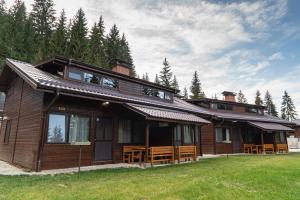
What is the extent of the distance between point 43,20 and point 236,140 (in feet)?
104

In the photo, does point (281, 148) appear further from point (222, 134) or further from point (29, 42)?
point (29, 42)

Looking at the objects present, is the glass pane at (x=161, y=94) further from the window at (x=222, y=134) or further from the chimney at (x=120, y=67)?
the window at (x=222, y=134)

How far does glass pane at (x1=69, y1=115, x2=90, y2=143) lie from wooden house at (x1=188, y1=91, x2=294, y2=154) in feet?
34.1

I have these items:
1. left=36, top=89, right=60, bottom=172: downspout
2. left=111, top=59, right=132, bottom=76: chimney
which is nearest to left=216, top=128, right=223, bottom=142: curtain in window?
left=111, top=59, right=132, bottom=76: chimney

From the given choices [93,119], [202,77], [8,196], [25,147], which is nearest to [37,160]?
[25,147]

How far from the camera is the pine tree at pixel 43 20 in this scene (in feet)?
98.6

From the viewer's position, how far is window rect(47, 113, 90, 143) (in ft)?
27.9

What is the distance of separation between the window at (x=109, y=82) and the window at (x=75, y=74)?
1.44m

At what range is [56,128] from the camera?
8625 millimetres

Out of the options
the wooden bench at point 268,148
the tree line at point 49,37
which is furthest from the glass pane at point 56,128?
the tree line at point 49,37

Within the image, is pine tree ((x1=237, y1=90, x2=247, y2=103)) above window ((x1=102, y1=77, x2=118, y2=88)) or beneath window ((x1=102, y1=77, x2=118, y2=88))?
above

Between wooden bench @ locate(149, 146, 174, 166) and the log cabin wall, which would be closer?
the log cabin wall

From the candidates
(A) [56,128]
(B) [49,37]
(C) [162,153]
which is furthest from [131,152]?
(B) [49,37]

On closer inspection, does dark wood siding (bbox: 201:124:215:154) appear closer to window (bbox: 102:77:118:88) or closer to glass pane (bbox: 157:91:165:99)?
glass pane (bbox: 157:91:165:99)
